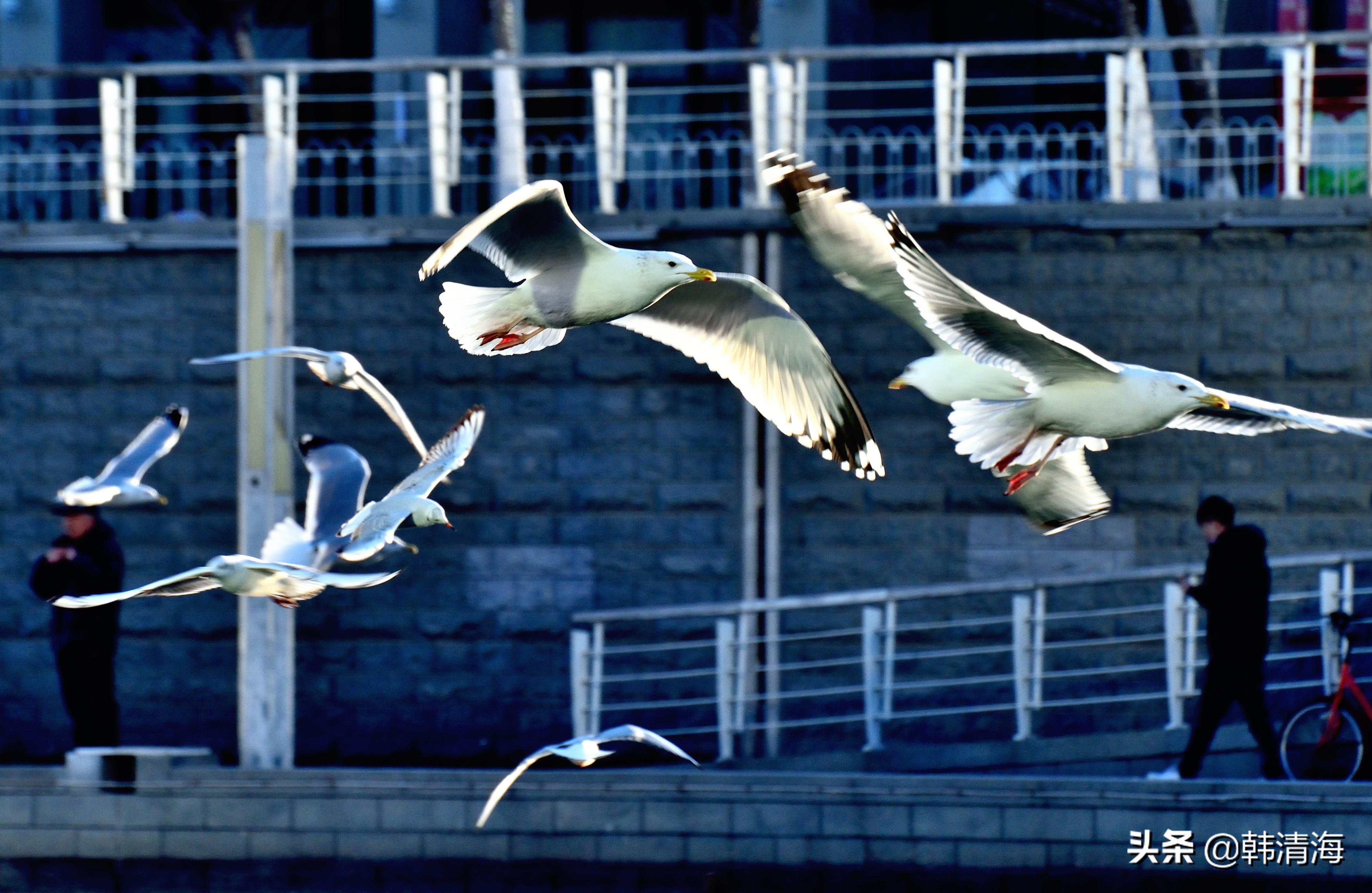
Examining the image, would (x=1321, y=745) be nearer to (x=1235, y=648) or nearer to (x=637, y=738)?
(x=1235, y=648)

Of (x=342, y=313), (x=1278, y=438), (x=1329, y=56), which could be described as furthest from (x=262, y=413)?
(x=1329, y=56)

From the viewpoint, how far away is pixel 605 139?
39.0ft

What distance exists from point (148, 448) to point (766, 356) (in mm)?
2812

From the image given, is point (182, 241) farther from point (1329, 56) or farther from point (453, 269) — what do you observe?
point (1329, 56)

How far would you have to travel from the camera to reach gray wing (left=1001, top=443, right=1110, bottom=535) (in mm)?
7258

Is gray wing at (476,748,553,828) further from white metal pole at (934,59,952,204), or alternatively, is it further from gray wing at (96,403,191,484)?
white metal pole at (934,59,952,204)

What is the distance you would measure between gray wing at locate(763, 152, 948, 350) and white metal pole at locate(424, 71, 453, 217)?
526cm

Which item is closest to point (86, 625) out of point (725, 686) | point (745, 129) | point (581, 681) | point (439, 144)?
point (581, 681)

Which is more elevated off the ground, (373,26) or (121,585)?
(373,26)

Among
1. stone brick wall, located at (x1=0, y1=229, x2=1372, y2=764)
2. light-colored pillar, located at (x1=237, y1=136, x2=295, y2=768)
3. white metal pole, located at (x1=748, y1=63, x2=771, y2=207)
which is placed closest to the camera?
light-colored pillar, located at (x1=237, y1=136, x2=295, y2=768)

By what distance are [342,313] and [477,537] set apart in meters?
1.49

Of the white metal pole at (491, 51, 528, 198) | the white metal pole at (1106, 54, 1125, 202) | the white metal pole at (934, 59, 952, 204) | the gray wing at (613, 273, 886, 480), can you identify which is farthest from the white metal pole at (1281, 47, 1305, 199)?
the gray wing at (613, 273, 886, 480)

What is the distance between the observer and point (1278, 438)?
11.2 metres

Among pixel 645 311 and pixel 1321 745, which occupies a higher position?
pixel 645 311
